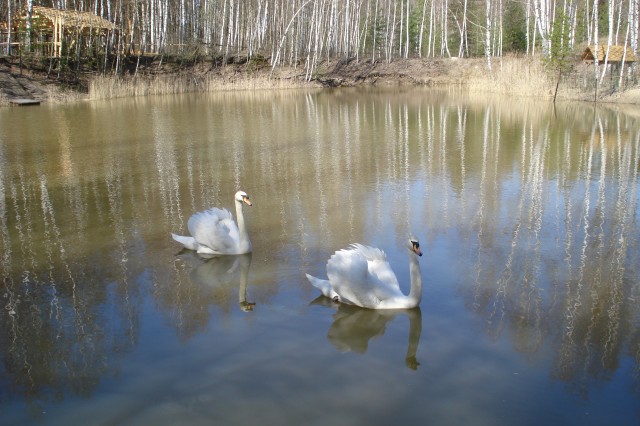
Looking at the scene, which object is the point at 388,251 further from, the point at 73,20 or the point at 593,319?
the point at 73,20

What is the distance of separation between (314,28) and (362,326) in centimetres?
3583

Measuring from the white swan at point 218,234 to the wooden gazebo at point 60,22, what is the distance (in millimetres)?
22838

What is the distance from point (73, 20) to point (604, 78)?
20589mm

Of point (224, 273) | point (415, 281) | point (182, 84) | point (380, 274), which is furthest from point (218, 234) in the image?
point (182, 84)

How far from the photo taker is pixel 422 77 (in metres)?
37.7

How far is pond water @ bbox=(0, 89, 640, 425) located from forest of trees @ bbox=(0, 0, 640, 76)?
53.0 feet

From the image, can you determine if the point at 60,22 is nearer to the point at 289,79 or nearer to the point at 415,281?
the point at 289,79

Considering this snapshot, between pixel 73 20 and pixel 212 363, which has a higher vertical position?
pixel 73 20

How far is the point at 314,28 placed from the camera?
3956 centimetres

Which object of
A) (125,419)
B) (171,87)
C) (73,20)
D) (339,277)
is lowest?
(125,419)

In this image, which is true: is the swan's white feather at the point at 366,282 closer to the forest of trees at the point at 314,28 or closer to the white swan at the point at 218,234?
the white swan at the point at 218,234

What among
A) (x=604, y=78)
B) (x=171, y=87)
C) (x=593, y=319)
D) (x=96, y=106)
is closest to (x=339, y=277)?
(x=593, y=319)

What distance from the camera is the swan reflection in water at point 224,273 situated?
661 centimetres

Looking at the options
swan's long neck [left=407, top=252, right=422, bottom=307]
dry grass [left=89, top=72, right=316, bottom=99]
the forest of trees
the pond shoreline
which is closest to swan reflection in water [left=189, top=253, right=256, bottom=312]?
swan's long neck [left=407, top=252, right=422, bottom=307]
